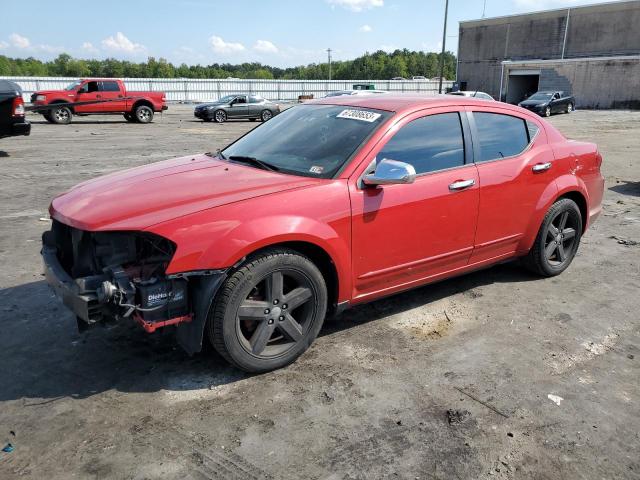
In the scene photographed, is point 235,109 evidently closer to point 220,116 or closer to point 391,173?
point 220,116

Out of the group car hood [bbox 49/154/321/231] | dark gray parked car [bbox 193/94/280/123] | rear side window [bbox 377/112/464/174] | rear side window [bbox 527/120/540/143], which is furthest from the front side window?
rear side window [bbox 377/112/464/174]

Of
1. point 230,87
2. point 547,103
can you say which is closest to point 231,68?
point 230,87

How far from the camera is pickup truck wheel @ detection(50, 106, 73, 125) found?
72.4ft

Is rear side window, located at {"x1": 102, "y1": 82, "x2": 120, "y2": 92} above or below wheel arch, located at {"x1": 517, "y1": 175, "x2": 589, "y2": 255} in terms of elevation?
above

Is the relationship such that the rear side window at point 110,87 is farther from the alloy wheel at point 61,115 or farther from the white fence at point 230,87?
the white fence at point 230,87

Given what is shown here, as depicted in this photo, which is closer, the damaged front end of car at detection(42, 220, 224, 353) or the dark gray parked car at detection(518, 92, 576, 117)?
the damaged front end of car at detection(42, 220, 224, 353)

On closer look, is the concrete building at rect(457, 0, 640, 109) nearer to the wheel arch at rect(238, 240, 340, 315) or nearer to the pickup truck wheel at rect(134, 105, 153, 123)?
the pickup truck wheel at rect(134, 105, 153, 123)

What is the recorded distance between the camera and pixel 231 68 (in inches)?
6417

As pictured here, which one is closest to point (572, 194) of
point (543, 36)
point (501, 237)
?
point (501, 237)

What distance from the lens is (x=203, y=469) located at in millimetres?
2488

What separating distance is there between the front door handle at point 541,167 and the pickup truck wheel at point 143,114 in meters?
22.4

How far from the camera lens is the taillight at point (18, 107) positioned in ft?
39.5

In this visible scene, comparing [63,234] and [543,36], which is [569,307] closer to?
[63,234]

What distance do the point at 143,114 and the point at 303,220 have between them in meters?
23.1
